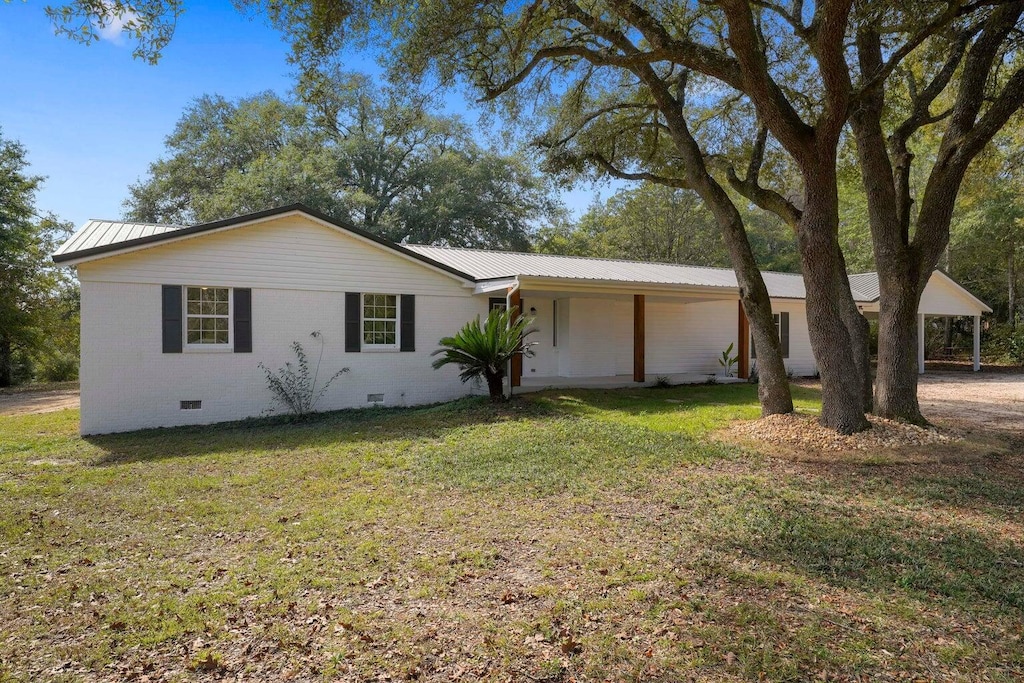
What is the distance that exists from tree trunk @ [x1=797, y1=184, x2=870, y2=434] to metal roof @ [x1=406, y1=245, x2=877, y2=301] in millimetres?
4708

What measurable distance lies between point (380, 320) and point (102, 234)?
5.00 meters

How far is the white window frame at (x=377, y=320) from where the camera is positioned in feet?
37.9

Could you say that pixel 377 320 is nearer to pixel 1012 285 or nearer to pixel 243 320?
pixel 243 320

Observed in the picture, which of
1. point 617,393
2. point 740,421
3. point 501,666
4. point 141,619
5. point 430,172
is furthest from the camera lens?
point 430,172

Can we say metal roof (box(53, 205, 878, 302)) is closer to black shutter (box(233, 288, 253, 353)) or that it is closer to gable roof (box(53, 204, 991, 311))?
gable roof (box(53, 204, 991, 311))

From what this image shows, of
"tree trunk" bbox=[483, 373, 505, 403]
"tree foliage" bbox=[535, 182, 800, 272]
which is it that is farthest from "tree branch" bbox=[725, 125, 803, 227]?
"tree foliage" bbox=[535, 182, 800, 272]

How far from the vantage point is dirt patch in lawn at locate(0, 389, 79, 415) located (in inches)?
508

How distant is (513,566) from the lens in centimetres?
395

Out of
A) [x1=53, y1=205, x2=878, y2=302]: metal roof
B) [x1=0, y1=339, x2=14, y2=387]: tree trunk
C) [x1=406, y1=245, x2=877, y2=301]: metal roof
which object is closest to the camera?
[x1=53, y1=205, x2=878, y2=302]: metal roof

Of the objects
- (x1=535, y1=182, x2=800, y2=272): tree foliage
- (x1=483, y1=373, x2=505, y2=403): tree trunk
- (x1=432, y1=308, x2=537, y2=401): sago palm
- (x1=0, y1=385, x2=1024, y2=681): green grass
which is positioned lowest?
(x1=0, y1=385, x2=1024, y2=681): green grass

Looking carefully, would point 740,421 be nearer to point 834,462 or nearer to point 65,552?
point 834,462

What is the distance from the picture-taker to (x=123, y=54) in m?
6.91

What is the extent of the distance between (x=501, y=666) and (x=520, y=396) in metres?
9.02

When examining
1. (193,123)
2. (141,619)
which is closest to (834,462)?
(141,619)
